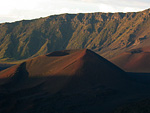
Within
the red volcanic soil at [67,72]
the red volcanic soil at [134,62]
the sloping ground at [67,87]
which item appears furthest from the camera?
the red volcanic soil at [134,62]

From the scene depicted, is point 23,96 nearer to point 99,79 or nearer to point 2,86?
point 2,86

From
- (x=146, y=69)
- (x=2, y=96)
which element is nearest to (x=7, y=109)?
(x=2, y=96)

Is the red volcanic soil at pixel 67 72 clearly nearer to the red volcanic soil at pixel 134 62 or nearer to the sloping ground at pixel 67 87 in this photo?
the sloping ground at pixel 67 87

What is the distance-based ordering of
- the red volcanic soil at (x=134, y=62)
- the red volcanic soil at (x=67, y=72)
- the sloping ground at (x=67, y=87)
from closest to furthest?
1. the sloping ground at (x=67, y=87)
2. the red volcanic soil at (x=67, y=72)
3. the red volcanic soil at (x=134, y=62)

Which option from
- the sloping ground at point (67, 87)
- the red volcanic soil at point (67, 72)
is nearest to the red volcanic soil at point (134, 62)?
the red volcanic soil at point (67, 72)

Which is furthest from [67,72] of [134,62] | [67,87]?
[134,62]

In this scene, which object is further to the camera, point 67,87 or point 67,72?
point 67,72

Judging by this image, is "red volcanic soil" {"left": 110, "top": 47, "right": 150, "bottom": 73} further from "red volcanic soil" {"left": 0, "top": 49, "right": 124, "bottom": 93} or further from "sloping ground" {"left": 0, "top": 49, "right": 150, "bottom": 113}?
"sloping ground" {"left": 0, "top": 49, "right": 150, "bottom": 113}

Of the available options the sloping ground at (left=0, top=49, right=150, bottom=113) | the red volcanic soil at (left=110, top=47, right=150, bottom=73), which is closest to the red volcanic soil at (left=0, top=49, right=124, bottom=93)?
the sloping ground at (left=0, top=49, right=150, bottom=113)

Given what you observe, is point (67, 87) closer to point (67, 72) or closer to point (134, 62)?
point (67, 72)
